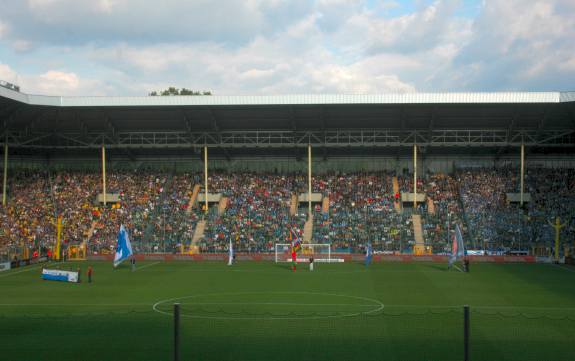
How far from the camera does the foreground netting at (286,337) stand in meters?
16.1

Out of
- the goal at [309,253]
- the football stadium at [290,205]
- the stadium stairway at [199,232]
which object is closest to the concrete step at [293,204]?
the football stadium at [290,205]

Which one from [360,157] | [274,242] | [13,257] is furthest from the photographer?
[360,157]

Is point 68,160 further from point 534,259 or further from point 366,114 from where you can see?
point 534,259

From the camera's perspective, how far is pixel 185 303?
26844 millimetres

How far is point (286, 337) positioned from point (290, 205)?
136ft

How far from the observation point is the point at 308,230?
55719mm

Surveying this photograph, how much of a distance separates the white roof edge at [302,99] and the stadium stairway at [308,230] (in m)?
11.3

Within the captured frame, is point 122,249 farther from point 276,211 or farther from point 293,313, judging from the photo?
point 293,313

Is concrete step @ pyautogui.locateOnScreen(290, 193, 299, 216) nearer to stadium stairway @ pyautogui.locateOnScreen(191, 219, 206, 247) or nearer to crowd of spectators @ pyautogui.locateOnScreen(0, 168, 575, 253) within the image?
crowd of spectators @ pyautogui.locateOnScreen(0, 168, 575, 253)

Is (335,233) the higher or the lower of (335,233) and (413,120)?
the lower

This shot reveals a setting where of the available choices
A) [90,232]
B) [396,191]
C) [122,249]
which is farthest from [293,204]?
[122,249]

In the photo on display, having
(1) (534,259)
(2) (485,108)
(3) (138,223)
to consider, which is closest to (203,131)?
(3) (138,223)

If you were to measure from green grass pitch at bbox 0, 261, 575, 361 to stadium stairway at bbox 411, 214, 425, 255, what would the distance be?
25.6ft

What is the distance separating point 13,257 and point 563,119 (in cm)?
4841
